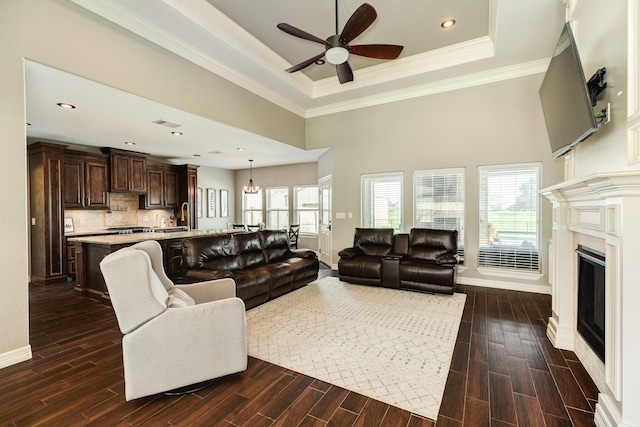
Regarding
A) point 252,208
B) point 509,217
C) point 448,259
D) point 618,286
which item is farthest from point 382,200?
point 252,208

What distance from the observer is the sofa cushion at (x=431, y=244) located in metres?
4.85

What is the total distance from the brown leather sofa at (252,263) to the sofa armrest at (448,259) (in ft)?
6.86

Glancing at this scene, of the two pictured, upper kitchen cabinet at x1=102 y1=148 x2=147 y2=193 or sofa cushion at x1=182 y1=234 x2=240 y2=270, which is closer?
sofa cushion at x1=182 y1=234 x2=240 y2=270

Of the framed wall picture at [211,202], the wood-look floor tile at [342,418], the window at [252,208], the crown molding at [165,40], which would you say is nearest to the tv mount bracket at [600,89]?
the wood-look floor tile at [342,418]

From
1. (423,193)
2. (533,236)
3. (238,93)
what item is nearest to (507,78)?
(423,193)

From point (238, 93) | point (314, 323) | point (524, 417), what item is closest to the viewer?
point (524, 417)

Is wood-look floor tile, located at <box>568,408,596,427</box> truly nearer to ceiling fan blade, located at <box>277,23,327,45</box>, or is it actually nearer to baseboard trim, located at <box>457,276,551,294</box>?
baseboard trim, located at <box>457,276,551,294</box>

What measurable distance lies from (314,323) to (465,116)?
4.49 m

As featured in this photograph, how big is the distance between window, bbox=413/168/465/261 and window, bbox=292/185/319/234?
12.5ft

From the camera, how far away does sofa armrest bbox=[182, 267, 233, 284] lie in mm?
3572

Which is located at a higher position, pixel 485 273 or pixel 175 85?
pixel 175 85

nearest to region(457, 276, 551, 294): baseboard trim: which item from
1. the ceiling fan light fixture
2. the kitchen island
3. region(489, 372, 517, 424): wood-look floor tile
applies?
region(489, 372, 517, 424): wood-look floor tile

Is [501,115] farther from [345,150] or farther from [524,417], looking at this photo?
[524,417]

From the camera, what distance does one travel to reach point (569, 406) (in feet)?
6.45
